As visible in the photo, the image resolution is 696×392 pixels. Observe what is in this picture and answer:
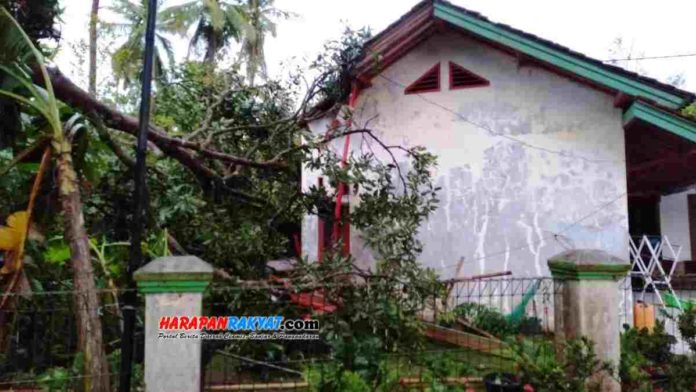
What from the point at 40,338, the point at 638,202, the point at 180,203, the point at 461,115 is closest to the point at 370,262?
the point at 461,115

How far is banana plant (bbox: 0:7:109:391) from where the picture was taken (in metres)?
3.83

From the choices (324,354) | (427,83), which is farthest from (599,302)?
(427,83)

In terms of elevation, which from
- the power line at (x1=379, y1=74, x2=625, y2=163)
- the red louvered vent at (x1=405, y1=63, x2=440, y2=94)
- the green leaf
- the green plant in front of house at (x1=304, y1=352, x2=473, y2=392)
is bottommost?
the green plant in front of house at (x1=304, y1=352, x2=473, y2=392)

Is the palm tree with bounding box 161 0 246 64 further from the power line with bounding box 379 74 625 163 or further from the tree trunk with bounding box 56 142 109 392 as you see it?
the tree trunk with bounding box 56 142 109 392

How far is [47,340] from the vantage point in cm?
502

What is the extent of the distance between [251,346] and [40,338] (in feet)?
7.14

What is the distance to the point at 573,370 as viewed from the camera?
439cm

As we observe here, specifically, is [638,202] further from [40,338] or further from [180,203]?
[40,338]

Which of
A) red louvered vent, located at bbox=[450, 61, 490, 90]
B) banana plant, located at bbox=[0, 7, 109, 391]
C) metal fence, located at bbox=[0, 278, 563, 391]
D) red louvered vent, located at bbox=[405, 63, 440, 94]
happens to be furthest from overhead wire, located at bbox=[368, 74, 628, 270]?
banana plant, located at bbox=[0, 7, 109, 391]

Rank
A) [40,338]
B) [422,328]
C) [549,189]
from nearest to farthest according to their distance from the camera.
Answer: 1. [422,328]
2. [40,338]
3. [549,189]

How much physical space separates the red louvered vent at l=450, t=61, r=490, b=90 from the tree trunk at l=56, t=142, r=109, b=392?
6101 mm

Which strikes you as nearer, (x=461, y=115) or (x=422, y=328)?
(x=422, y=328)

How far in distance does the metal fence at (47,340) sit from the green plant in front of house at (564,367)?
11.2 feet

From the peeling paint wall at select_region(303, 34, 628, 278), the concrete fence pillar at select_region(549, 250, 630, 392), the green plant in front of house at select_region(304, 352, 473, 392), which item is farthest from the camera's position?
the peeling paint wall at select_region(303, 34, 628, 278)
